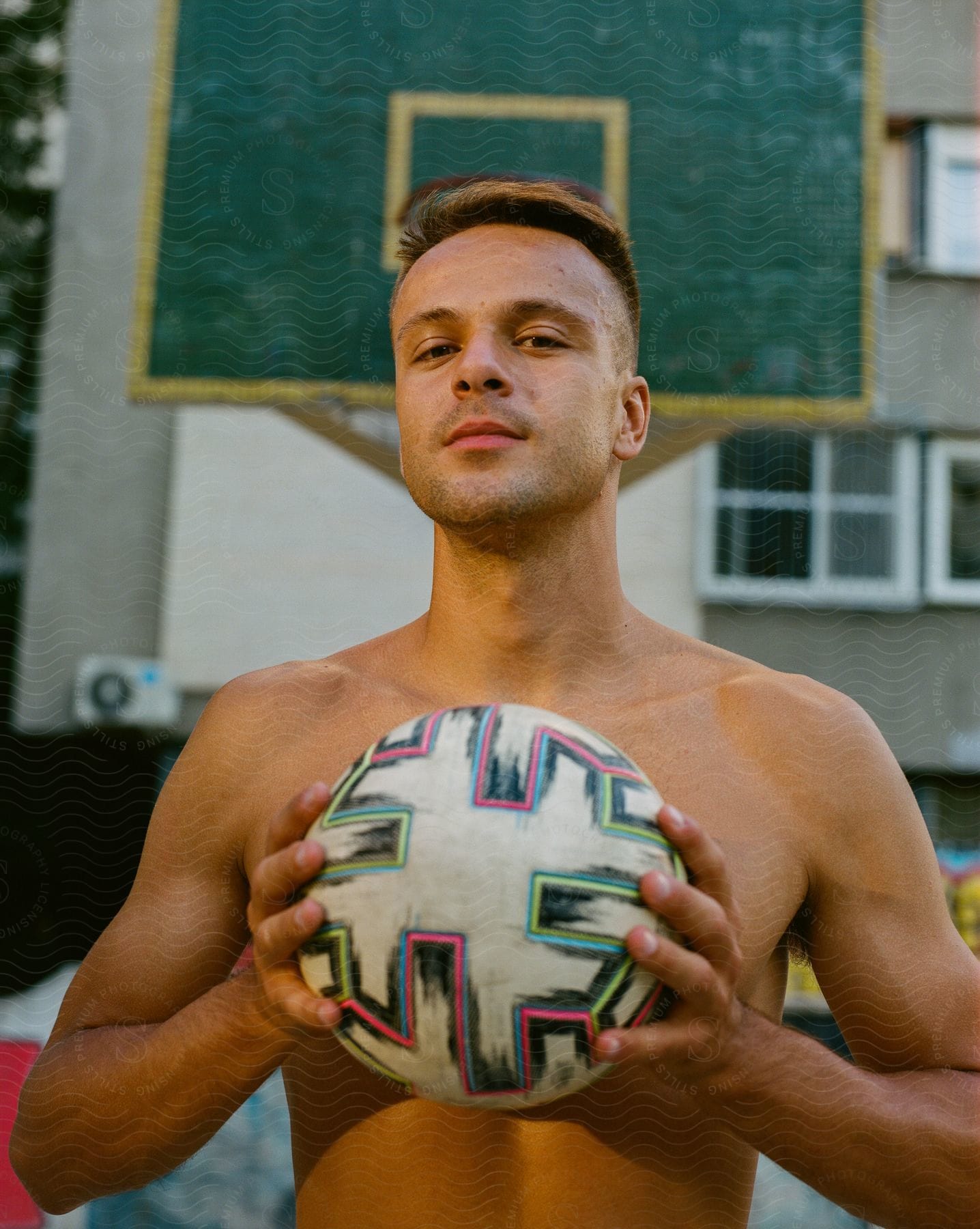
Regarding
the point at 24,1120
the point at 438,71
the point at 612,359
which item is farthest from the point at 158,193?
the point at 24,1120

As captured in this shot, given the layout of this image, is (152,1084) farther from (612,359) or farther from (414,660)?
(612,359)

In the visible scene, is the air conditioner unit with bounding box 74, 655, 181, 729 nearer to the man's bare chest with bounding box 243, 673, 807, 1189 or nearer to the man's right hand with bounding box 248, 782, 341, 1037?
the man's bare chest with bounding box 243, 673, 807, 1189

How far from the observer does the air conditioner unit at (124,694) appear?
3346mm

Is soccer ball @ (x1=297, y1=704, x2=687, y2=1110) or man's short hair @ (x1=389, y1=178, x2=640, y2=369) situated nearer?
soccer ball @ (x1=297, y1=704, x2=687, y2=1110)

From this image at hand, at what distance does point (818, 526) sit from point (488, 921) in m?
2.81

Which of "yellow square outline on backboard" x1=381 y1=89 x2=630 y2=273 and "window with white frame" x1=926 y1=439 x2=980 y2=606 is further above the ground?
"yellow square outline on backboard" x1=381 y1=89 x2=630 y2=273

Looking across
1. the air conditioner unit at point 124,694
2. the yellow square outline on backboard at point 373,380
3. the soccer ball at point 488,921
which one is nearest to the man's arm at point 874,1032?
the soccer ball at point 488,921

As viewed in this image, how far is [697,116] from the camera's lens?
3172mm

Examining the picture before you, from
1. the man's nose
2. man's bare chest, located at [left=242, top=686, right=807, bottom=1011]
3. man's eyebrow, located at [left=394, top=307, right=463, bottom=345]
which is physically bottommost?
man's bare chest, located at [left=242, top=686, right=807, bottom=1011]

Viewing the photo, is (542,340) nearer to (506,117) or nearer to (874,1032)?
(874,1032)

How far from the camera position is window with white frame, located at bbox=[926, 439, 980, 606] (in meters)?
3.27

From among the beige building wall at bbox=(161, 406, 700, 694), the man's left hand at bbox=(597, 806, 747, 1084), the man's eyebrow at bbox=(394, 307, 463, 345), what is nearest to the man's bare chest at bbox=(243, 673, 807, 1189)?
the man's left hand at bbox=(597, 806, 747, 1084)

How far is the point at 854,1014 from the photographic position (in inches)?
41.4

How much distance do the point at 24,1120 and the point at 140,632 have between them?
253 cm
